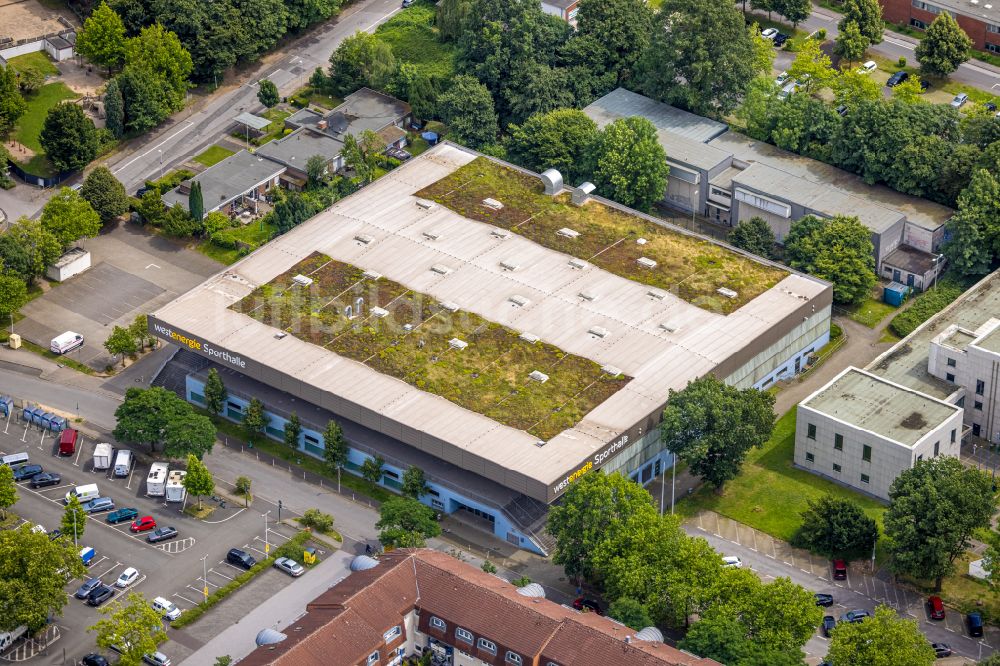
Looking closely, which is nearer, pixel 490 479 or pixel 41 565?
pixel 41 565

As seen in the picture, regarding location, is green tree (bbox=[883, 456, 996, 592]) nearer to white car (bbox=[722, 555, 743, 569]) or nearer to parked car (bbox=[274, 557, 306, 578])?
white car (bbox=[722, 555, 743, 569])

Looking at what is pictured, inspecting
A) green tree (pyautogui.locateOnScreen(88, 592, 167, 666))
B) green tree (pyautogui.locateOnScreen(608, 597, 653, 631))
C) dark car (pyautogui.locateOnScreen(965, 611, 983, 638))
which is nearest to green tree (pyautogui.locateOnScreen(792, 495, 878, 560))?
dark car (pyautogui.locateOnScreen(965, 611, 983, 638))

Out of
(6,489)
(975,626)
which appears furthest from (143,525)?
(975,626)

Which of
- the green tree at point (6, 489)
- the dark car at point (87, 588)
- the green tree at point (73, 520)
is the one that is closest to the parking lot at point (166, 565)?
the dark car at point (87, 588)

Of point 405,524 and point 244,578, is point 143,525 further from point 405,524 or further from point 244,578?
point 405,524

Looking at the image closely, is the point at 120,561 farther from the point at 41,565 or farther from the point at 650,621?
the point at 650,621

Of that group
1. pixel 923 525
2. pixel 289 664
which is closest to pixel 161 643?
pixel 289 664
